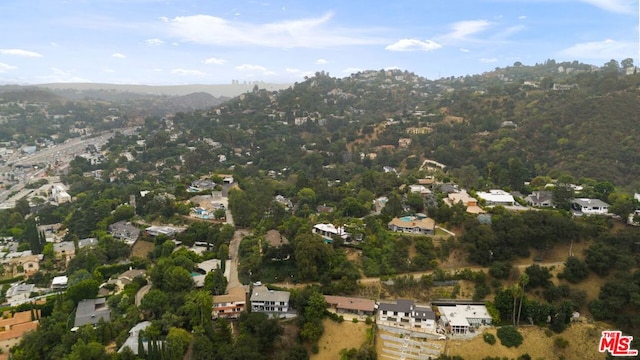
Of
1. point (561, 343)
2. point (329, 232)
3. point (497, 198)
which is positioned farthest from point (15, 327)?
point (497, 198)

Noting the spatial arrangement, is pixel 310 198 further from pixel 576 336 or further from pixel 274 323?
pixel 576 336

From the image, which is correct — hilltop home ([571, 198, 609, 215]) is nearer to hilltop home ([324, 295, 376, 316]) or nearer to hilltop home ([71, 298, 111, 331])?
hilltop home ([324, 295, 376, 316])

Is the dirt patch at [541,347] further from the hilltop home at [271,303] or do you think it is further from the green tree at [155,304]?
the green tree at [155,304]

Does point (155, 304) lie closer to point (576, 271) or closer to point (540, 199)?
point (576, 271)

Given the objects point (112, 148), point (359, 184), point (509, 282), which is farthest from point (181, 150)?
point (509, 282)

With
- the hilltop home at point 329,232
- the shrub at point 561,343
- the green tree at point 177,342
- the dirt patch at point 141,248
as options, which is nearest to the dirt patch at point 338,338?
the green tree at point 177,342
